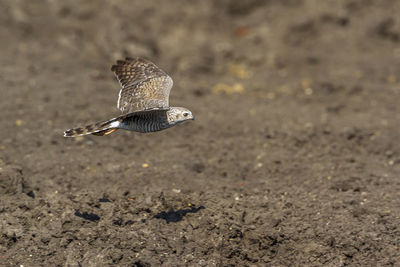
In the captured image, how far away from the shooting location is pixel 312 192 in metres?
6.96

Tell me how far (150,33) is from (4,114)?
4711mm

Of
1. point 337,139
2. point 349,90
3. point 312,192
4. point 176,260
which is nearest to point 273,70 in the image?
point 349,90

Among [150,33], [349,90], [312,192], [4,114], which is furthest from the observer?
[150,33]

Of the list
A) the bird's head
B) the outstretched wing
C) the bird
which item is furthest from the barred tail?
the bird's head

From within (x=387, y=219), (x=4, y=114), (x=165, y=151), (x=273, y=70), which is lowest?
(x=387, y=219)

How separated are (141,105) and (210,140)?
2245 millimetres

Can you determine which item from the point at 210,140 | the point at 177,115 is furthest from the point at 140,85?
the point at 210,140

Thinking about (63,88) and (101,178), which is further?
(63,88)

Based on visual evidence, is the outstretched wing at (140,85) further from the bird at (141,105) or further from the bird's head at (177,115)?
the bird's head at (177,115)

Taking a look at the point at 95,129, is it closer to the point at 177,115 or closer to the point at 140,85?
the point at 177,115

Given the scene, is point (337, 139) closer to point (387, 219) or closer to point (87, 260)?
point (387, 219)

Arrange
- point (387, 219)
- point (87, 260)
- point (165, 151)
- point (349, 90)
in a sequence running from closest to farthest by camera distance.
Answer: point (87, 260), point (387, 219), point (165, 151), point (349, 90)

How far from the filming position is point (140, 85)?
272 inches

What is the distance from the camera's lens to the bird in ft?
19.8
